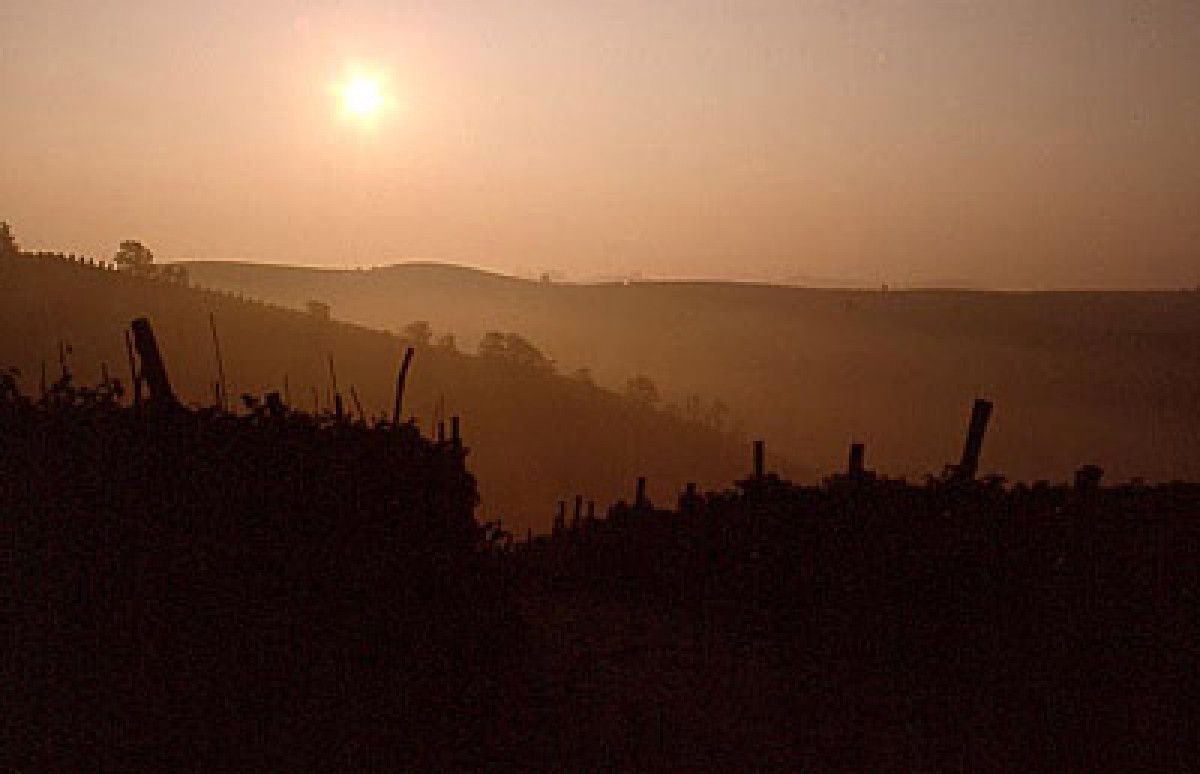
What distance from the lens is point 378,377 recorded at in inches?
3115

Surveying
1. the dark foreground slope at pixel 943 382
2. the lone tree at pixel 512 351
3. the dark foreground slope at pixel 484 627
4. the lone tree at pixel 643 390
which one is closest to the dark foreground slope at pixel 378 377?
the lone tree at pixel 512 351

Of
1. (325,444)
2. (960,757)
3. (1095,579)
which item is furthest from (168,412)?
(1095,579)

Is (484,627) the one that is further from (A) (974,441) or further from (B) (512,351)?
(B) (512,351)

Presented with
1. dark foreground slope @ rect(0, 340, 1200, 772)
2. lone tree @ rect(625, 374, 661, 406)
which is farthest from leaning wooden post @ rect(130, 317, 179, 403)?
lone tree @ rect(625, 374, 661, 406)

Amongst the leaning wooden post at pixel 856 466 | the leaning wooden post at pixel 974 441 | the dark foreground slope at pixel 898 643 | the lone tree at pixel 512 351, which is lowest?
the dark foreground slope at pixel 898 643

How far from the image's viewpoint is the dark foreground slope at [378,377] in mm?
69062

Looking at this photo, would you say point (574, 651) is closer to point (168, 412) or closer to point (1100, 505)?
point (168, 412)

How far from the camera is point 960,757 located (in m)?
8.87

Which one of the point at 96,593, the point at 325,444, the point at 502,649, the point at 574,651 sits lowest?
the point at 574,651

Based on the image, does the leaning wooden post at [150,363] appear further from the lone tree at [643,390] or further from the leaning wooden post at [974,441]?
the lone tree at [643,390]

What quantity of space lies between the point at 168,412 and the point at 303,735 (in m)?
2.53

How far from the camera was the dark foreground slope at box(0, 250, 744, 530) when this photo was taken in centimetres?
6906

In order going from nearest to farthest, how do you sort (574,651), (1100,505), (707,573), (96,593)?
(96,593)
(574,651)
(1100,505)
(707,573)

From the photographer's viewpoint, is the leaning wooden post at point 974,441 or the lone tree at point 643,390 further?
the lone tree at point 643,390
